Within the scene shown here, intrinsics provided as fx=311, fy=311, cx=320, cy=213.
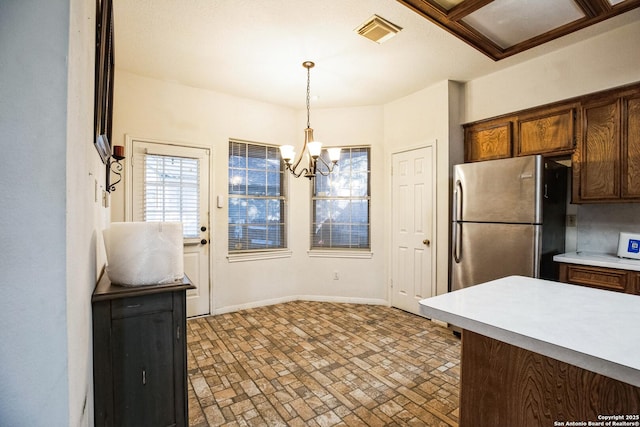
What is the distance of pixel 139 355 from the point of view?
4.80 ft

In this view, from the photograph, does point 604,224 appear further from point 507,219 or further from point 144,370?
point 144,370

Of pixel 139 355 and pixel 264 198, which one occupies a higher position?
pixel 264 198

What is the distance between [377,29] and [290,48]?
31.2 inches

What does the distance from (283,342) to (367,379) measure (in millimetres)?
966

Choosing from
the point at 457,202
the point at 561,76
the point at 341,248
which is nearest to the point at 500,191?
the point at 457,202

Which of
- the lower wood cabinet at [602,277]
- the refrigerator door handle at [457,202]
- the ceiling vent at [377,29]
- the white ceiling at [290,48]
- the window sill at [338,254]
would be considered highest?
the white ceiling at [290,48]

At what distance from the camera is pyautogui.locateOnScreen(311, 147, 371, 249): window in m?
4.30

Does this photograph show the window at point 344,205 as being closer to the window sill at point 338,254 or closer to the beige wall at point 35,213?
the window sill at point 338,254

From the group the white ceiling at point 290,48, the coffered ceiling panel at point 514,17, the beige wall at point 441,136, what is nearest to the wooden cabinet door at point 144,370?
the white ceiling at point 290,48

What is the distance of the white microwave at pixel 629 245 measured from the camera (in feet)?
7.99

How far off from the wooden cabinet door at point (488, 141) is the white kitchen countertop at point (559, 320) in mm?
2161

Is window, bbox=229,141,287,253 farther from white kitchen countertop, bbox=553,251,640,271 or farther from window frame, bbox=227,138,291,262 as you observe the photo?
white kitchen countertop, bbox=553,251,640,271

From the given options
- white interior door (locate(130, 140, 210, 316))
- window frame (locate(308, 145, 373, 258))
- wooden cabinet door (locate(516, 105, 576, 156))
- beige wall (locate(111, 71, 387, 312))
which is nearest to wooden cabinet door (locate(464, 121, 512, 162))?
wooden cabinet door (locate(516, 105, 576, 156))

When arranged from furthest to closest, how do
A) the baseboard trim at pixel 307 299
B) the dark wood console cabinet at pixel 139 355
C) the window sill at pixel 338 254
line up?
the window sill at pixel 338 254, the baseboard trim at pixel 307 299, the dark wood console cabinet at pixel 139 355
